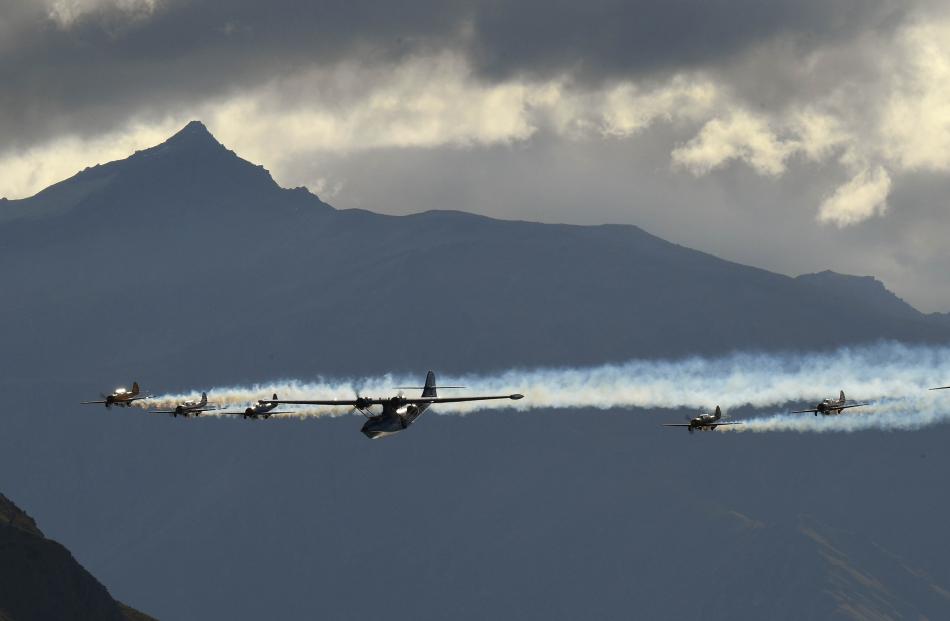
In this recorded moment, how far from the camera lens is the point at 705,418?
18150 centimetres

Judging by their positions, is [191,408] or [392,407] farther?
[191,408]

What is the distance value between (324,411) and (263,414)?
7579 millimetres

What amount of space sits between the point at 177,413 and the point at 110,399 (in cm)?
947

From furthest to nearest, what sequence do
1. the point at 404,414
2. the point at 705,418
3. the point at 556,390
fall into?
1. the point at 556,390
2. the point at 705,418
3. the point at 404,414

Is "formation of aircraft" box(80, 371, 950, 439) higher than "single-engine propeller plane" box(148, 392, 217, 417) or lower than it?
lower

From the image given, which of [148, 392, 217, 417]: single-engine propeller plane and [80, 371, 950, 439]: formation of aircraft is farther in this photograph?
[148, 392, 217, 417]: single-engine propeller plane

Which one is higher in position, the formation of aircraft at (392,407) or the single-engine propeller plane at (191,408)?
the single-engine propeller plane at (191,408)

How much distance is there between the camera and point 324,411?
200 metres

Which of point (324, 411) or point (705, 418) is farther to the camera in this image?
point (324, 411)

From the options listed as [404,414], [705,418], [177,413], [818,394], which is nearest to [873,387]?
[818,394]

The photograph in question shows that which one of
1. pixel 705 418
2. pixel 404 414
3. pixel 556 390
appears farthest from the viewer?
pixel 556 390

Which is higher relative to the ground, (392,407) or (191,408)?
(191,408)

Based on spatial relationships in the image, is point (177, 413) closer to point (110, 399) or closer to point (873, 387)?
point (110, 399)

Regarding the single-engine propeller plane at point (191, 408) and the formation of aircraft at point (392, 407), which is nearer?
the formation of aircraft at point (392, 407)
